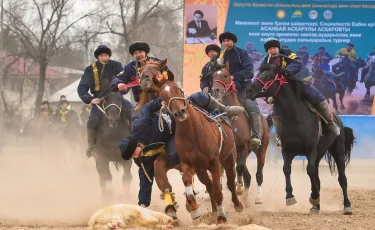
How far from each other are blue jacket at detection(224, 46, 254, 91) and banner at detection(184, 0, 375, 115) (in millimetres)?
8827

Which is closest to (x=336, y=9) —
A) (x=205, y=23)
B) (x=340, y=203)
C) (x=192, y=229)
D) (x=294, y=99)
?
(x=205, y=23)

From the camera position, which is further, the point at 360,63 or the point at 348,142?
the point at 360,63

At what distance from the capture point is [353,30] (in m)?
23.2

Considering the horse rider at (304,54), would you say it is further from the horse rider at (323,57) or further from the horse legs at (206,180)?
the horse legs at (206,180)

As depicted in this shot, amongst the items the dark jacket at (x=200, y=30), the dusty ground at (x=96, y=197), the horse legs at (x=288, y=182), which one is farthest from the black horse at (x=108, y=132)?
the dark jacket at (x=200, y=30)

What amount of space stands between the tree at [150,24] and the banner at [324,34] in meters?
6.67

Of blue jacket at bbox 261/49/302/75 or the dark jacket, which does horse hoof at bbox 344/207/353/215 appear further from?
the dark jacket

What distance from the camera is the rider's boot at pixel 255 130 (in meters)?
13.3

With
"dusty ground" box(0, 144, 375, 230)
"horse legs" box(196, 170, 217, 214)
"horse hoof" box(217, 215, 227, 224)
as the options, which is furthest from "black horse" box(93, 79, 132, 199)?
"horse hoof" box(217, 215, 227, 224)

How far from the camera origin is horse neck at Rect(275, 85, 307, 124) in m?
11.5

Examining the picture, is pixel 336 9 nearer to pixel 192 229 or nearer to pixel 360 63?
pixel 360 63

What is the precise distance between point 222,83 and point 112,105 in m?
1.74

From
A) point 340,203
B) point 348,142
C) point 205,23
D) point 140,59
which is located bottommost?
point 340,203

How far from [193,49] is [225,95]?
9.32 metres
